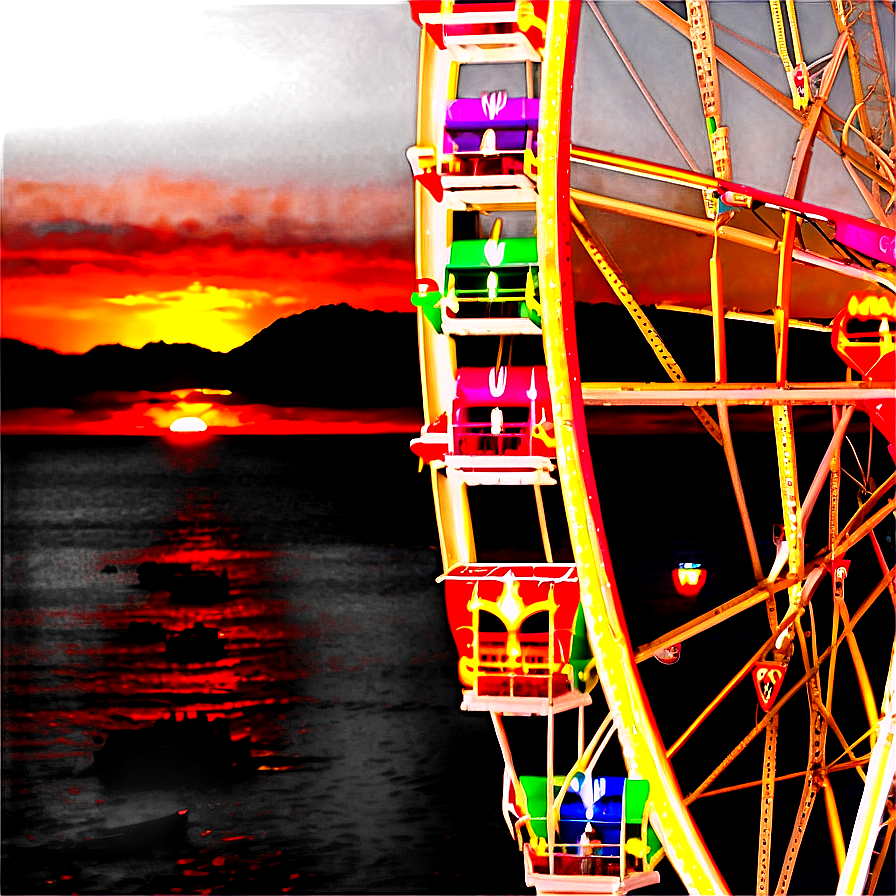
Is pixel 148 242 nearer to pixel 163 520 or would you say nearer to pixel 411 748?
pixel 411 748

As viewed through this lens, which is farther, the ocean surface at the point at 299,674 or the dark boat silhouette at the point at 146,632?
the dark boat silhouette at the point at 146,632

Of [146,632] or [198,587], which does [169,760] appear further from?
[198,587]

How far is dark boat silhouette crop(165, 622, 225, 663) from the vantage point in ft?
224

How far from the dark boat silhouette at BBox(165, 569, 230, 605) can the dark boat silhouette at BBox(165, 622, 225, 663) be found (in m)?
6.41

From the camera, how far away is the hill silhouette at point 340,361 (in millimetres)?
59344

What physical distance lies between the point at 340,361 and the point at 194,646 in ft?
49.7

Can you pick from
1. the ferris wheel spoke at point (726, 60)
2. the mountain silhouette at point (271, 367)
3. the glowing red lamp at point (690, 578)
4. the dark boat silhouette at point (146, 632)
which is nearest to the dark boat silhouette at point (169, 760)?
the dark boat silhouette at point (146, 632)

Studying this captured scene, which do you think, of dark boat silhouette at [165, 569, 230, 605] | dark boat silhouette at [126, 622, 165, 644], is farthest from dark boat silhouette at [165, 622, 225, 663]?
dark boat silhouette at [165, 569, 230, 605]

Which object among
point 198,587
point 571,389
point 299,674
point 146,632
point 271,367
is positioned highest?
point 271,367

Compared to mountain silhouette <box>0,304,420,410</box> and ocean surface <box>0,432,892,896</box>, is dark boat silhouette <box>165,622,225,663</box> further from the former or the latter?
mountain silhouette <box>0,304,420,410</box>

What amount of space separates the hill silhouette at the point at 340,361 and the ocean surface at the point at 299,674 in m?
11.3

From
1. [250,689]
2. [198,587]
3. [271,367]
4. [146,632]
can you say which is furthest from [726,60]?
[198,587]

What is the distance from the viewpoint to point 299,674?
6412 centimetres

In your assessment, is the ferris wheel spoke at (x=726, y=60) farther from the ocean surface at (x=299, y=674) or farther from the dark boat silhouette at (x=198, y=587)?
the dark boat silhouette at (x=198, y=587)
